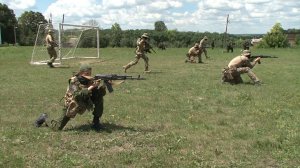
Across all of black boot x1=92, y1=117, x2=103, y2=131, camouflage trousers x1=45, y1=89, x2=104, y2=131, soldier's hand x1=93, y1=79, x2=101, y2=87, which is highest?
soldier's hand x1=93, y1=79, x2=101, y2=87

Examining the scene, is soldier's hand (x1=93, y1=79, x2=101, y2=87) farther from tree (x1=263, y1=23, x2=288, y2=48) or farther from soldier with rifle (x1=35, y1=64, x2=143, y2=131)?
tree (x1=263, y1=23, x2=288, y2=48)

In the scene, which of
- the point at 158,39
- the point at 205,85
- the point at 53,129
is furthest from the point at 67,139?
the point at 158,39

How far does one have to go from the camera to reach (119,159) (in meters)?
7.16

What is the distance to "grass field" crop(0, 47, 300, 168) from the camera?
23.6 feet

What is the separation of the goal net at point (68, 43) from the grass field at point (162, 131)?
49.2ft

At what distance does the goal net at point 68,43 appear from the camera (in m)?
30.2

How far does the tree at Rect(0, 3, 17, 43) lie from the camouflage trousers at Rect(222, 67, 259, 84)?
85460 mm

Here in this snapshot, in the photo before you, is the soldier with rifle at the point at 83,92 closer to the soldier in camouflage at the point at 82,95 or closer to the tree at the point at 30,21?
the soldier in camouflage at the point at 82,95

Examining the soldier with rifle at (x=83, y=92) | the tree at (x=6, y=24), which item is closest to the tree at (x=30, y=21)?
the tree at (x=6, y=24)

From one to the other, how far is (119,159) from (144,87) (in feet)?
29.3

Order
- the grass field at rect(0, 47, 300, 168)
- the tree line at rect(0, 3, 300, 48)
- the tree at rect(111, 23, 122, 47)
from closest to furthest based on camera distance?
the grass field at rect(0, 47, 300, 168) < the tree at rect(111, 23, 122, 47) < the tree line at rect(0, 3, 300, 48)

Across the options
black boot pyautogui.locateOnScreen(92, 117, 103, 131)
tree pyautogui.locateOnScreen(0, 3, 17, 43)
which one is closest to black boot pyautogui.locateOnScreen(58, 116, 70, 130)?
black boot pyautogui.locateOnScreen(92, 117, 103, 131)

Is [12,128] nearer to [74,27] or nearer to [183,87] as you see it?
[183,87]

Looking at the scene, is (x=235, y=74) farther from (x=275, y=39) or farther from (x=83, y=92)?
(x=275, y=39)
